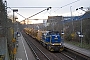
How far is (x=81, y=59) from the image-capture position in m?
25.1

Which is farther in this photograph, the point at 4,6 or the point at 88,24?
the point at 88,24

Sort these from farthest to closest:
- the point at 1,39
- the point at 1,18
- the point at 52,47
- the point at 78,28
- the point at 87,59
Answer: the point at 78,28 → the point at 52,47 → the point at 87,59 → the point at 1,18 → the point at 1,39

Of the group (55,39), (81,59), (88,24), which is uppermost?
(88,24)

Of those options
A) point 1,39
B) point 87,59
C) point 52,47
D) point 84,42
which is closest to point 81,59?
point 87,59

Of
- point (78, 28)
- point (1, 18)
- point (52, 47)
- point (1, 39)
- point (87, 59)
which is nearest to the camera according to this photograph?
point (1, 39)

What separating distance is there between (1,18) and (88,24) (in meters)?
23.6

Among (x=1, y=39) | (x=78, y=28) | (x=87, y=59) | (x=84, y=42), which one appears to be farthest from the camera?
(x=78, y=28)

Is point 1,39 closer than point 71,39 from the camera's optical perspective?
Yes

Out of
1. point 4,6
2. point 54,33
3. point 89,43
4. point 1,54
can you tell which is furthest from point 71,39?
point 1,54

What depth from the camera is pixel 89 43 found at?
38.0 meters

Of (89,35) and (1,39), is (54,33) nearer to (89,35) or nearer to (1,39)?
(89,35)

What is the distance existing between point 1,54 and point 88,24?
26838mm

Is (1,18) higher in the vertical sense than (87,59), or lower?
higher

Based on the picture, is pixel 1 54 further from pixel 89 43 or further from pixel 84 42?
pixel 84 42
